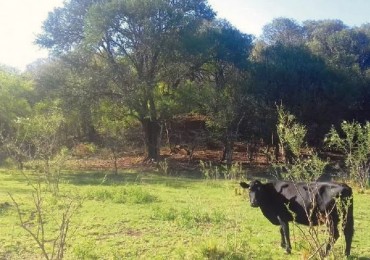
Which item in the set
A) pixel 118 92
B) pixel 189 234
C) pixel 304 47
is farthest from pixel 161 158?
pixel 189 234

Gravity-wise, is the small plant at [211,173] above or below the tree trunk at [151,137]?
below

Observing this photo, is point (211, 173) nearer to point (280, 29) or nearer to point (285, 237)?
point (285, 237)

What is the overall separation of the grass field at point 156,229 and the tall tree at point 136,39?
12.4 metres

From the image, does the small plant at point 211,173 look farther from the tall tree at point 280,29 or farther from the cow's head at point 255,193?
the tall tree at point 280,29

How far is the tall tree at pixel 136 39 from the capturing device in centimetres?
2592

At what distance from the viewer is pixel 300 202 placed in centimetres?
841

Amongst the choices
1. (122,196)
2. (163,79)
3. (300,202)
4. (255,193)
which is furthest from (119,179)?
(300,202)

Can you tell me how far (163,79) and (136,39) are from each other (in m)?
2.90

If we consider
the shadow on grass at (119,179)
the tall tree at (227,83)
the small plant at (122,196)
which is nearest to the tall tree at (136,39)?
the tall tree at (227,83)

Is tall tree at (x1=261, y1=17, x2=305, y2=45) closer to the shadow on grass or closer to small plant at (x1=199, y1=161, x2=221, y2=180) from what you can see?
small plant at (x1=199, y1=161, x2=221, y2=180)

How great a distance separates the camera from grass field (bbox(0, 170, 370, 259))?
7.97 meters

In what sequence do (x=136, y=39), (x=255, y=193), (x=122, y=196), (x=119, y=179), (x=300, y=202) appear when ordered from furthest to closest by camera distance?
(x=136, y=39) < (x=119, y=179) < (x=122, y=196) < (x=255, y=193) < (x=300, y=202)

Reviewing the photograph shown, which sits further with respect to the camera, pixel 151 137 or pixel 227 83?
pixel 151 137

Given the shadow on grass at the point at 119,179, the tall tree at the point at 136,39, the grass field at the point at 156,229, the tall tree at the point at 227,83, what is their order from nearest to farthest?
1. the grass field at the point at 156,229
2. the shadow on grass at the point at 119,179
3. the tall tree at the point at 136,39
4. the tall tree at the point at 227,83
